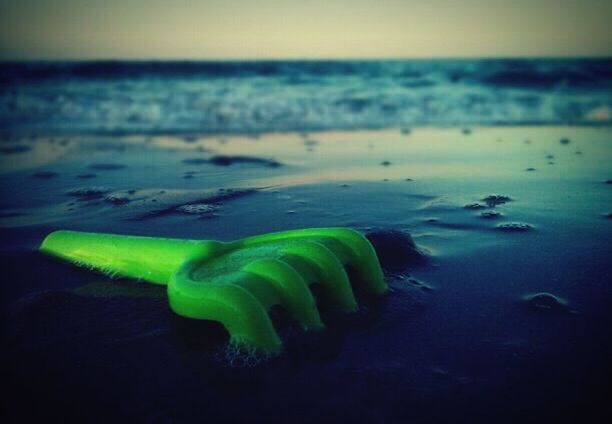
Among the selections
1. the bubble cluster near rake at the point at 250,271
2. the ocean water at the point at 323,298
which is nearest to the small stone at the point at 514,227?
the ocean water at the point at 323,298

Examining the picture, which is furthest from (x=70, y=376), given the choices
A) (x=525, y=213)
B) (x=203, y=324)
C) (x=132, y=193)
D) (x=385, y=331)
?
(x=525, y=213)

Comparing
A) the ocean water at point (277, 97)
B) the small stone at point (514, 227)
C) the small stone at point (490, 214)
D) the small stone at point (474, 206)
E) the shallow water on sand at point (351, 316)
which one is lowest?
the shallow water on sand at point (351, 316)

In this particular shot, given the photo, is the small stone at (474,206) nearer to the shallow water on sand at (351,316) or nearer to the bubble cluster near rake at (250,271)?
the shallow water on sand at (351,316)

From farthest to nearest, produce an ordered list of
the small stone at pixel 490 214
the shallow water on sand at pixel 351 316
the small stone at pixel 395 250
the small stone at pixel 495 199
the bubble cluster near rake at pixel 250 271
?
the small stone at pixel 495 199
the small stone at pixel 490 214
the small stone at pixel 395 250
the bubble cluster near rake at pixel 250 271
the shallow water on sand at pixel 351 316

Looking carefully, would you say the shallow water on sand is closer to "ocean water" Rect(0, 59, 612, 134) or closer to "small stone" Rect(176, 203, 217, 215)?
"small stone" Rect(176, 203, 217, 215)

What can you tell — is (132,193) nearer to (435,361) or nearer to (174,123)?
(435,361)

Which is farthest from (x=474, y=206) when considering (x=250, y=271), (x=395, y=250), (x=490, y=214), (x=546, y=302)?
(x=250, y=271)

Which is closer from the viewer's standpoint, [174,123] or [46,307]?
[46,307]

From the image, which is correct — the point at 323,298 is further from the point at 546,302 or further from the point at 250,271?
the point at 546,302
